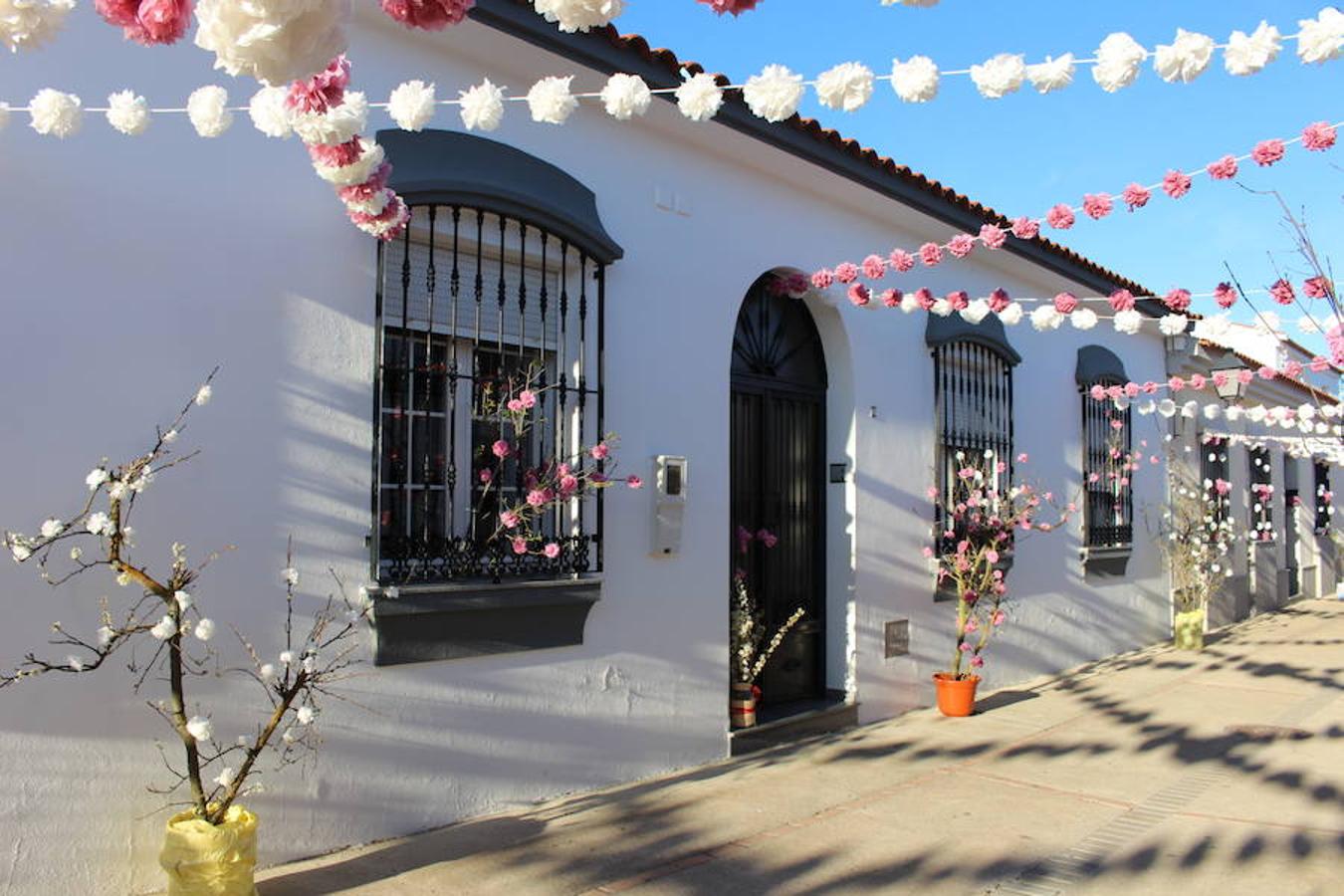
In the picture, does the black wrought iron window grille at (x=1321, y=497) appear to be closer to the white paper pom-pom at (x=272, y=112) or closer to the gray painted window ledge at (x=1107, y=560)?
the gray painted window ledge at (x=1107, y=560)

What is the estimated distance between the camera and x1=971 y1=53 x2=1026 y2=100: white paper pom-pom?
12.6 feet

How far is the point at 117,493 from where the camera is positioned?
3342 millimetres

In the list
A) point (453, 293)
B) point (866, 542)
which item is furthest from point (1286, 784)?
point (453, 293)

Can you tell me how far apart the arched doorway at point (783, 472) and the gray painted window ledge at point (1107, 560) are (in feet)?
12.6

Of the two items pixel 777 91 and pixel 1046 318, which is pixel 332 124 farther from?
pixel 1046 318

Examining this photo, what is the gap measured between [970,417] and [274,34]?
25.0 ft

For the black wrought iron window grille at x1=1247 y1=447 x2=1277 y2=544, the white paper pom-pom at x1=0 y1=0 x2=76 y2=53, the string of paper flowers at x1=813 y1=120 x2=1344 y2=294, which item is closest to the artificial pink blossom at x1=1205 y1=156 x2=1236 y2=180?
the string of paper flowers at x1=813 y1=120 x2=1344 y2=294

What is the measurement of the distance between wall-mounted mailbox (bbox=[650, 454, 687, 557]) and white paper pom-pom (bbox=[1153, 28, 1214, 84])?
120 inches

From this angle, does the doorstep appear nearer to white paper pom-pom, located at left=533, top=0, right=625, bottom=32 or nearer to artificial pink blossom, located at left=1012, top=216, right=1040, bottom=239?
artificial pink blossom, located at left=1012, top=216, right=1040, bottom=239

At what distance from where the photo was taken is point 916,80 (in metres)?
3.76

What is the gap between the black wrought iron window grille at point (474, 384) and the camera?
16.0 feet

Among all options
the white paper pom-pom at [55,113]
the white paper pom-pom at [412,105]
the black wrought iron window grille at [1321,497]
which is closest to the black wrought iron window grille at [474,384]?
the white paper pom-pom at [412,105]

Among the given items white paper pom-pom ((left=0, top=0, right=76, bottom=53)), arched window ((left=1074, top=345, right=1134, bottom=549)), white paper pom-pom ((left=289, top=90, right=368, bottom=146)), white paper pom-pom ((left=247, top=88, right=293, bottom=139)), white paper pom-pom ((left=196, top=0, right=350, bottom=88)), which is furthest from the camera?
arched window ((left=1074, top=345, right=1134, bottom=549))

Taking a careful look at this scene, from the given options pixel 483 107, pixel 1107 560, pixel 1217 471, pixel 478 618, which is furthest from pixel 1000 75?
pixel 1217 471
